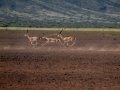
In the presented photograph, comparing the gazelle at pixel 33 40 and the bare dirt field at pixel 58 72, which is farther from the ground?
the bare dirt field at pixel 58 72

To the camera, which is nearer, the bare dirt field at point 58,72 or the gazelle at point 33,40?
the bare dirt field at point 58,72

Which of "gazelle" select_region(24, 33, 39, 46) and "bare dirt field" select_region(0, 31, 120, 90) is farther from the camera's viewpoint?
"gazelle" select_region(24, 33, 39, 46)

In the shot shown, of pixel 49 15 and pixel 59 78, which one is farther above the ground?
pixel 59 78

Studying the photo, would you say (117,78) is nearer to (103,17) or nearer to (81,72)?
(81,72)

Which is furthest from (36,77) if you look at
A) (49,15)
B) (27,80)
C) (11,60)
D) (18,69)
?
(49,15)

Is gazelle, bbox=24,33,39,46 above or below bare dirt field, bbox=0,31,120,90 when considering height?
below

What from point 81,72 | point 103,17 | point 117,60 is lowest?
point 103,17

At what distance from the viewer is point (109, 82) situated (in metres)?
16.7

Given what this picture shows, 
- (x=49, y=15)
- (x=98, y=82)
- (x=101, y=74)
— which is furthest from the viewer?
(x=49, y=15)

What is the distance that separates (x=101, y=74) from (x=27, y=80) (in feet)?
12.7

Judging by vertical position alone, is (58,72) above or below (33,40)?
above

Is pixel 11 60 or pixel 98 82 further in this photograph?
pixel 11 60

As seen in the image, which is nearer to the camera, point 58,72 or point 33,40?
point 58,72

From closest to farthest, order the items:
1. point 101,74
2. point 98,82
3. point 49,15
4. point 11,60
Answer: point 98,82
point 101,74
point 11,60
point 49,15
